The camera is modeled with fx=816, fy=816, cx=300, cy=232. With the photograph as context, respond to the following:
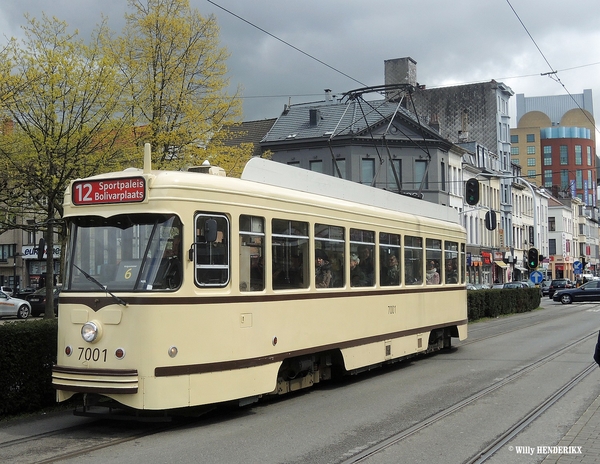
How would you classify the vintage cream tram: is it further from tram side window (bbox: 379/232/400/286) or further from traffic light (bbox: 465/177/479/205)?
traffic light (bbox: 465/177/479/205)

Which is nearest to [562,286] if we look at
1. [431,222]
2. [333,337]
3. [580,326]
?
[580,326]

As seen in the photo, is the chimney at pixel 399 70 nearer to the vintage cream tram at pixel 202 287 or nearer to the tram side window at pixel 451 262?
the tram side window at pixel 451 262

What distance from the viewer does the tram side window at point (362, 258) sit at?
12.3m

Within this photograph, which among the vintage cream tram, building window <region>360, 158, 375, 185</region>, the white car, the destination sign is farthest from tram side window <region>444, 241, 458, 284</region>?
building window <region>360, 158, 375, 185</region>

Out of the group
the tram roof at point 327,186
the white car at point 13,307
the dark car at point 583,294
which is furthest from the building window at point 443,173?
the tram roof at point 327,186

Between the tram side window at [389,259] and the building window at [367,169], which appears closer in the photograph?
the tram side window at [389,259]

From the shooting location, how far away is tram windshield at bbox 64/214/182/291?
8.75 meters

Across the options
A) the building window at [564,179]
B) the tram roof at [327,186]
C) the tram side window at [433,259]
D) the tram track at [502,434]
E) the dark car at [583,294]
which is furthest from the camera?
the building window at [564,179]

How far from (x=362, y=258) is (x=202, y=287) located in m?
4.10

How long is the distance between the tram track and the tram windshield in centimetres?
274

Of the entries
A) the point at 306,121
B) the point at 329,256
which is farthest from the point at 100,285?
the point at 306,121

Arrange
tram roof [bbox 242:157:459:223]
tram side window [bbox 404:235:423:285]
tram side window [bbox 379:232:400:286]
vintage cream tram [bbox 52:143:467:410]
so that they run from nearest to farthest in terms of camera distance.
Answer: vintage cream tram [bbox 52:143:467:410]
tram roof [bbox 242:157:459:223]
tram side window [bbox 379:232:400:286]
tram side window [bbox 404:235:423:285]

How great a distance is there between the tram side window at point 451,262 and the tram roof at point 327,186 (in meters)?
0.92

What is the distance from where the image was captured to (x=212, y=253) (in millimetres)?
9203
